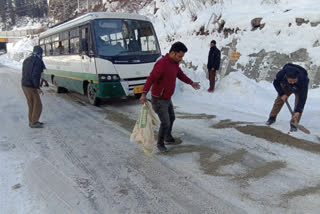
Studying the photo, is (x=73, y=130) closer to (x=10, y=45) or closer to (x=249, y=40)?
(x=249, y=40)

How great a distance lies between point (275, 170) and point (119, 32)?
5.77m

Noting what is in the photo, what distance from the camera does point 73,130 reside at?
5.89m

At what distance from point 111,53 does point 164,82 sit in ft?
12.2

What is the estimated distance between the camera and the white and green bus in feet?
24.0

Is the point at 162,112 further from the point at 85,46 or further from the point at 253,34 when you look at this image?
the point at 253,34

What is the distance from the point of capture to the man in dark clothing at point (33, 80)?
19.7 feet

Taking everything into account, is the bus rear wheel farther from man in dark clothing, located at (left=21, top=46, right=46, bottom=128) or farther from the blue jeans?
the blue jeans

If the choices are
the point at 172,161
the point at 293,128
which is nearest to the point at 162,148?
the point at 172,161

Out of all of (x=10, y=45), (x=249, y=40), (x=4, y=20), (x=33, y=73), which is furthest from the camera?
(x=4, y=20)

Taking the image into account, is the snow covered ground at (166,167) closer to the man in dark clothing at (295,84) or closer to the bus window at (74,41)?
the man in dark clothing at (295,84)

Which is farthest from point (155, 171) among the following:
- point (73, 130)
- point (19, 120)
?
point (19, 120)

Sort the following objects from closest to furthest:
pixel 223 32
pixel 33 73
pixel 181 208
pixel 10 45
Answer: pixel 181 208 → pixel 33 73 → pixel 223 32 → pixel 10 45

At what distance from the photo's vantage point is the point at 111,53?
734 centimetres

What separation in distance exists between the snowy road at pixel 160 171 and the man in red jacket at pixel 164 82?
0.62 metres
